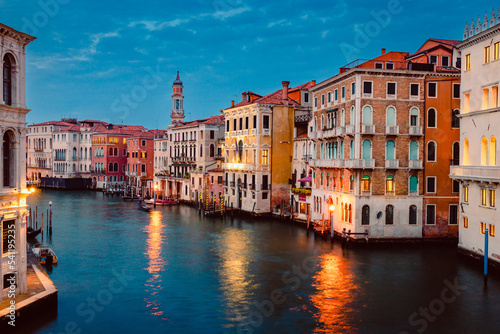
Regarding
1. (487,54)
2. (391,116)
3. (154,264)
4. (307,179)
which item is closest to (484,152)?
(487,54)

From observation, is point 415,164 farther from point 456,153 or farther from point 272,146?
point 272,146

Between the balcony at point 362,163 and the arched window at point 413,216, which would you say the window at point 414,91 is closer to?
the balcony at point 362,163

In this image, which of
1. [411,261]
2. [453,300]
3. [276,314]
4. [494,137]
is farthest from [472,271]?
[276,314]

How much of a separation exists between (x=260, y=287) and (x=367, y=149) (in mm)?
12754

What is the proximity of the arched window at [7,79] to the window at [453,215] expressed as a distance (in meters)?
25.3

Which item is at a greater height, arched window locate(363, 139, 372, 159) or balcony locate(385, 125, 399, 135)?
balcony locate(385, 125, 399, 135)

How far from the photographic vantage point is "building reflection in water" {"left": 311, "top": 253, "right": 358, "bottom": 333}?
16266mm

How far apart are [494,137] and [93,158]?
74.3m

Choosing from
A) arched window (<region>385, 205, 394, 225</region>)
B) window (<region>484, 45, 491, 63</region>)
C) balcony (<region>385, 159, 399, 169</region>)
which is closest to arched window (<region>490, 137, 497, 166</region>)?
window (<region>484, 45, 491, 63</region>)

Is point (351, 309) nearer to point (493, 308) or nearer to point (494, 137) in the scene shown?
point (493, 308)

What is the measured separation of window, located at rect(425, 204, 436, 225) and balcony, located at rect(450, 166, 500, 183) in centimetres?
480

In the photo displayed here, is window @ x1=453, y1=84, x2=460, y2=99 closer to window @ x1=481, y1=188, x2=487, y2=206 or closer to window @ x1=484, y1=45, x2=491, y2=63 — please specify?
window @ x1=484, y1=45, x2=491, y2=63

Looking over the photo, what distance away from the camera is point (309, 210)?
3816cm

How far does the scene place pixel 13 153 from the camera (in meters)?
15.6
